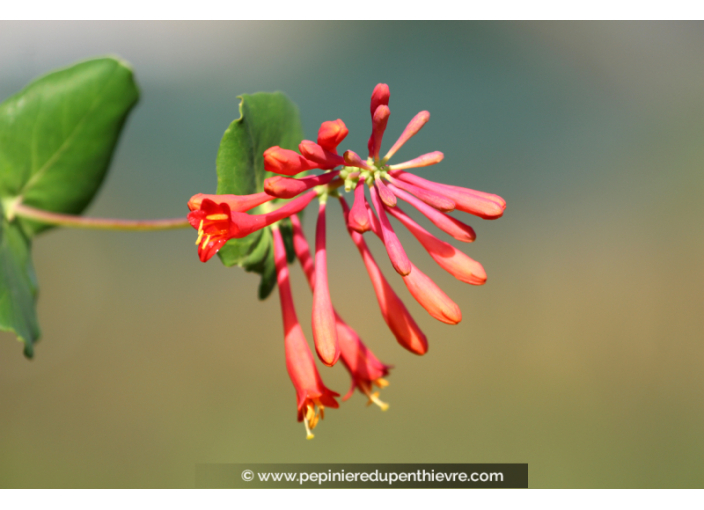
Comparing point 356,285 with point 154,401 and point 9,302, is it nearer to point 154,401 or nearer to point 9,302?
point 154,401

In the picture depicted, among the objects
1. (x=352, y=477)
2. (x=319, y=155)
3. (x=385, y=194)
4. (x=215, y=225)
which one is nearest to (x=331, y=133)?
(x=319, y=155)

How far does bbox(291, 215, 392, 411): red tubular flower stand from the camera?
1312 mm

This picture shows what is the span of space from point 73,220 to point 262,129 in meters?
0.62

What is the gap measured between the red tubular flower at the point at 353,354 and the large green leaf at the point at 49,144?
2.51 feet

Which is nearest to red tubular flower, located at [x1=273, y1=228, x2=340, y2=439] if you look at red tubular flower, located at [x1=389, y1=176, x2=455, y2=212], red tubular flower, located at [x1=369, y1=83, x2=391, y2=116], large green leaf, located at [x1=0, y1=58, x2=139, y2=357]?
red tubular flower, located at [x1=389, y1=176, x2=455, y2=212]

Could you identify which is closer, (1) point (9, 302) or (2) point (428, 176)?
(1) point (9, 302)

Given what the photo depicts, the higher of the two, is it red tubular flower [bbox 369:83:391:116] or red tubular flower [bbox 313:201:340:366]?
red tubular flower [bbox 369:83:391:116]

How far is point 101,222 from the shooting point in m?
1.40

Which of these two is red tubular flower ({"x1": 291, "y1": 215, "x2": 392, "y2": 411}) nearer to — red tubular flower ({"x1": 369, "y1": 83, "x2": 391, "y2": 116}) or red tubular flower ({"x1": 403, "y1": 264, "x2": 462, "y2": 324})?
red tubular flower ({"x1": 403, "y1": 264, "x2": 462, "y2": 324})

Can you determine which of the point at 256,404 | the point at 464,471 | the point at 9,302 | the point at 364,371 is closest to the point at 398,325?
the point at 364,371

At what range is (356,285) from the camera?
17.5ft

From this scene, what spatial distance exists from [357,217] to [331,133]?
0.55 feet

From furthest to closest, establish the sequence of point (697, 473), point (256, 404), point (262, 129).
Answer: point (256, 404)
point (697, 473)
point (262, 129)

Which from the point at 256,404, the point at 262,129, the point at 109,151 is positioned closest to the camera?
the point at 262,129
